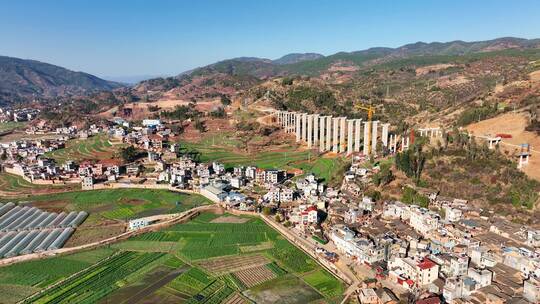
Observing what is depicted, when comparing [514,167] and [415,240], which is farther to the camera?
[514,167]

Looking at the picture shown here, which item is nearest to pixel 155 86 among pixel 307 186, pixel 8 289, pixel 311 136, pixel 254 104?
pixel 254 104

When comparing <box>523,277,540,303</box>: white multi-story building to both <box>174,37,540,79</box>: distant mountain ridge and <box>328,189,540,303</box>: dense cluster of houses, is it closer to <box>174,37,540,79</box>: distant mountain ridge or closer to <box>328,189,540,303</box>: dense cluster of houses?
<box>328,189,540,303</box>: dense cluster of houses

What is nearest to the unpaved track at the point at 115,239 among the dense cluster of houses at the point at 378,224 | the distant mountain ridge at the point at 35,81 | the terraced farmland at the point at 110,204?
the terraced farmland at the point at 110,204

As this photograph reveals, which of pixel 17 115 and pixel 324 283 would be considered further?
pixel 17 115

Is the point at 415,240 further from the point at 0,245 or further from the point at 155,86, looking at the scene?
the point at 155,86

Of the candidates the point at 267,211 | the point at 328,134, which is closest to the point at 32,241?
the point at 267,211

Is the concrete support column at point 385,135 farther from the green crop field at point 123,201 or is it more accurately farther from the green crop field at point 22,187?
the green crop field at point 22,187

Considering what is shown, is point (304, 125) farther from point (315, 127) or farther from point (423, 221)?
point (423, 221)
